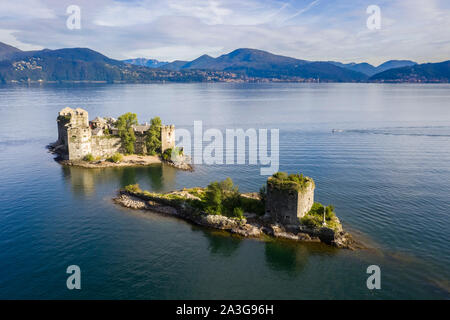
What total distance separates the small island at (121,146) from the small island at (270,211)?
2527cm

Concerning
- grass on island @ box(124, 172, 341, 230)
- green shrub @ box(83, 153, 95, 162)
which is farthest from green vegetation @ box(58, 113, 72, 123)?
grass on island @ box(124, 172, 341, 230)

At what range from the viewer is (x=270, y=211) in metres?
45.3

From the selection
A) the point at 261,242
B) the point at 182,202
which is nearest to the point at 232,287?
the point at 261,242

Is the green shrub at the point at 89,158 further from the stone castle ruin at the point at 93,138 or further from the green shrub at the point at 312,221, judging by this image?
the green shrub at the point at 312,221

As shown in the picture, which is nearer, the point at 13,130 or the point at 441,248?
the point at 441,248

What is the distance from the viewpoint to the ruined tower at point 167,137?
264ft

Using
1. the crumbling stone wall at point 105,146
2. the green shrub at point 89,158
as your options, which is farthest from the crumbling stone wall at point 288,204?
the green shrub at point 89,158

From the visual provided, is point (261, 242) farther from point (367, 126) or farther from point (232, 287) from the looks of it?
point (367, 126)

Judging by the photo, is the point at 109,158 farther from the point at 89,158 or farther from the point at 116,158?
the point at 89,158

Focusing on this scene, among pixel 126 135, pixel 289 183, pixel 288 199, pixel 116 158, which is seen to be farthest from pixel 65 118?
pixel 288 199

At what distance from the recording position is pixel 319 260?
3797cm

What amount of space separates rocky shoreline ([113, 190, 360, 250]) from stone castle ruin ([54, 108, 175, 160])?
92.7 ft

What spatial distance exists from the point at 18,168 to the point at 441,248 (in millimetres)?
78099
